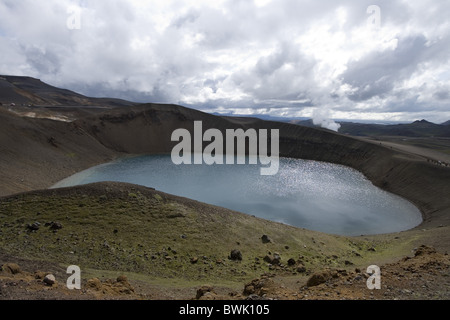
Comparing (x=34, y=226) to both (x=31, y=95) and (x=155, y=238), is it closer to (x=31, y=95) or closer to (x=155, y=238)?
(x=155, y=238)

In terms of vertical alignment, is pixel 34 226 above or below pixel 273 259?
above

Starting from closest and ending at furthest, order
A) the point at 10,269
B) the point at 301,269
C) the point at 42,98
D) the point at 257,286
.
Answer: the point at 10,269
the point at 257,286
the point at 301,269
the point at 42,98

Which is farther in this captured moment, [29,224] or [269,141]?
[269,141]

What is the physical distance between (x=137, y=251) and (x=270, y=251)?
8464mm

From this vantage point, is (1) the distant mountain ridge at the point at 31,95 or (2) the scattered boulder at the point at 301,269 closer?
(2) the scattered boulder at the point at 301,269

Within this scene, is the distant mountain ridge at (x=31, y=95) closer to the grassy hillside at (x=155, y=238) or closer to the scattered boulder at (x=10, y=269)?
the grassy hillside at (x=155, y=238)

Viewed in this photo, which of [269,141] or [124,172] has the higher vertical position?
[269,141]

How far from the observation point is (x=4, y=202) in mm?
21156

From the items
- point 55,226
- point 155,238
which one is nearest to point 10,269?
point 55,226

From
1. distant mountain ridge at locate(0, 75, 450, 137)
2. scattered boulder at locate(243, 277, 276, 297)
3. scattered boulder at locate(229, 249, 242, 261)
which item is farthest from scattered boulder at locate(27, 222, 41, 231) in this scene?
distant mountain ridge at locate(0, 75, 450, 137)

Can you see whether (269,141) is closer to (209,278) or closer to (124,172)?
(124,172)

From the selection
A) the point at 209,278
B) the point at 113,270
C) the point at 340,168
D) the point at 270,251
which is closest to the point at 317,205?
the point at 270,251

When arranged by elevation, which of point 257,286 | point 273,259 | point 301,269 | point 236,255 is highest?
point 257,286

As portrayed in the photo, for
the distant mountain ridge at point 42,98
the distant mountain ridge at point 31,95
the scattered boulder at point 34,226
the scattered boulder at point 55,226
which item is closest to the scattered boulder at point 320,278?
the scattered boulder at point 55,226
